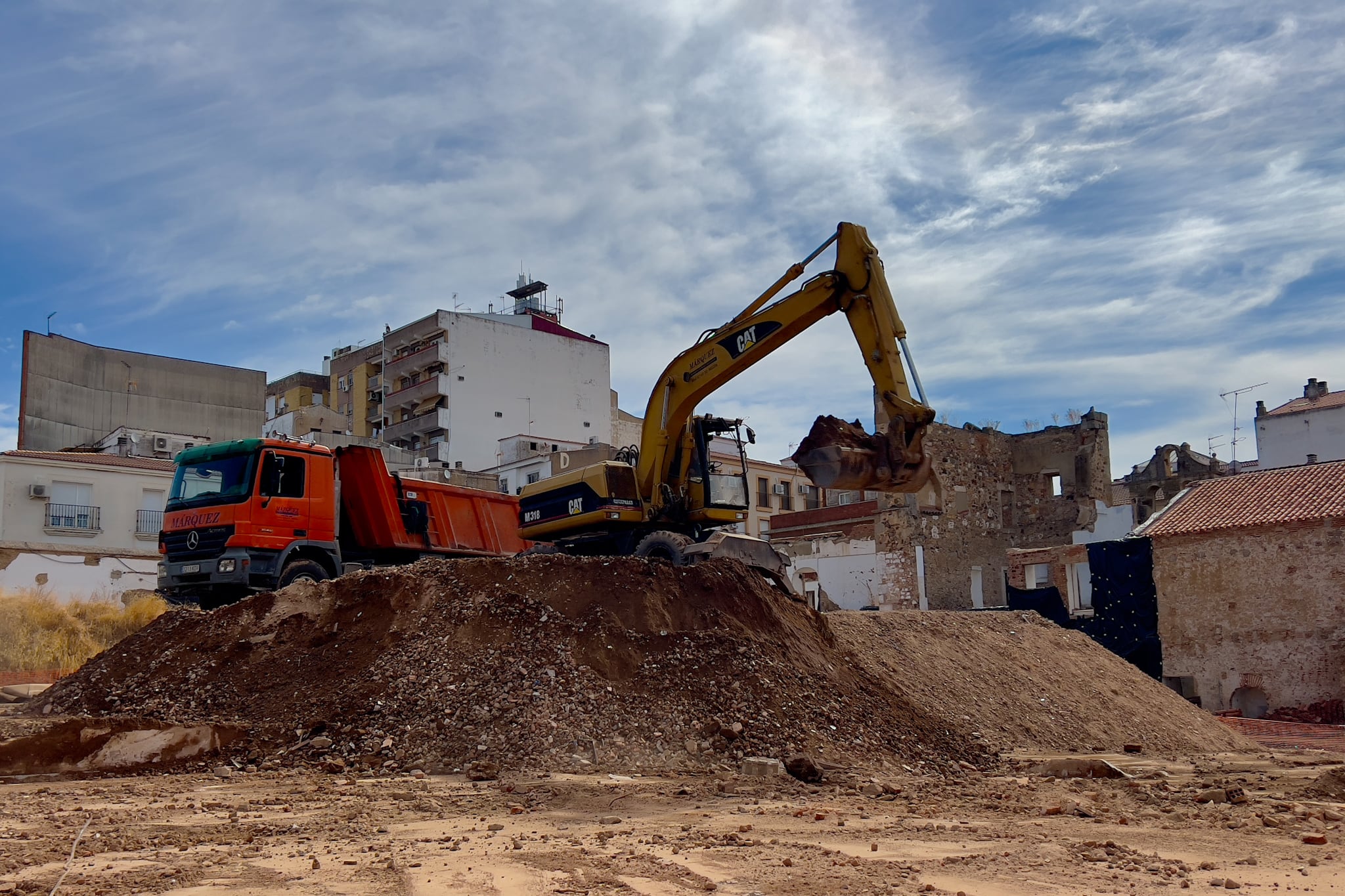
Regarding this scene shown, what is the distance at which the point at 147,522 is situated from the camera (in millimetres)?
37406

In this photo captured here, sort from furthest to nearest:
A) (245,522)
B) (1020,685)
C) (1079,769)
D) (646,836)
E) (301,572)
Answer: (1020,685) → (301,572) → (245,522) → (1079,769) → (646,836)

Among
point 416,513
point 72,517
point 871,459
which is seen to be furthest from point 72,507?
point 871,459

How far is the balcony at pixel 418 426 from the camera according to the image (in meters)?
56.2

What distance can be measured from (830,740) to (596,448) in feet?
120

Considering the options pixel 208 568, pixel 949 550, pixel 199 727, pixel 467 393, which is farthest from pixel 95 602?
pixel 467 393

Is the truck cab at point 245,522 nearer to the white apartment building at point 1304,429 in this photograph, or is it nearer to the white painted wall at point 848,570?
the white painted wall at point 848,570

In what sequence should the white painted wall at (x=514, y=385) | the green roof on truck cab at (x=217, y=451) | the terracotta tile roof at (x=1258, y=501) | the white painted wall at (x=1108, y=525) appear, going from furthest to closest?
the white painted wall at (x=514, y=385) < the white painted wall at (x=1108, y=525) < the terracotta tile roof at (x=1258, y=501) < the green roof on truck cab at (x=217, y=451)

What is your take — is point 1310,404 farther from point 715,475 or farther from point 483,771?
point 483,771

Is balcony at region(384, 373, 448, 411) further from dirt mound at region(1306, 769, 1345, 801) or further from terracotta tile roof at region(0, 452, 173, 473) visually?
dirt mound at region(1306, 769, 1345, 801)

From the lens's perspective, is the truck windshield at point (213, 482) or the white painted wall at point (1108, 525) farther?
the white painted wall at point (1108, 525)

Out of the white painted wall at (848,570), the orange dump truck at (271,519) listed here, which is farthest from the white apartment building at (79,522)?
the white painted wall at (848,570)

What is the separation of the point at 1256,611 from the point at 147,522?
1281 inches

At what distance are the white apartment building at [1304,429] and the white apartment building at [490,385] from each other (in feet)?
102

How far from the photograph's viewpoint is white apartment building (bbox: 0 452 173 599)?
34.5 m
